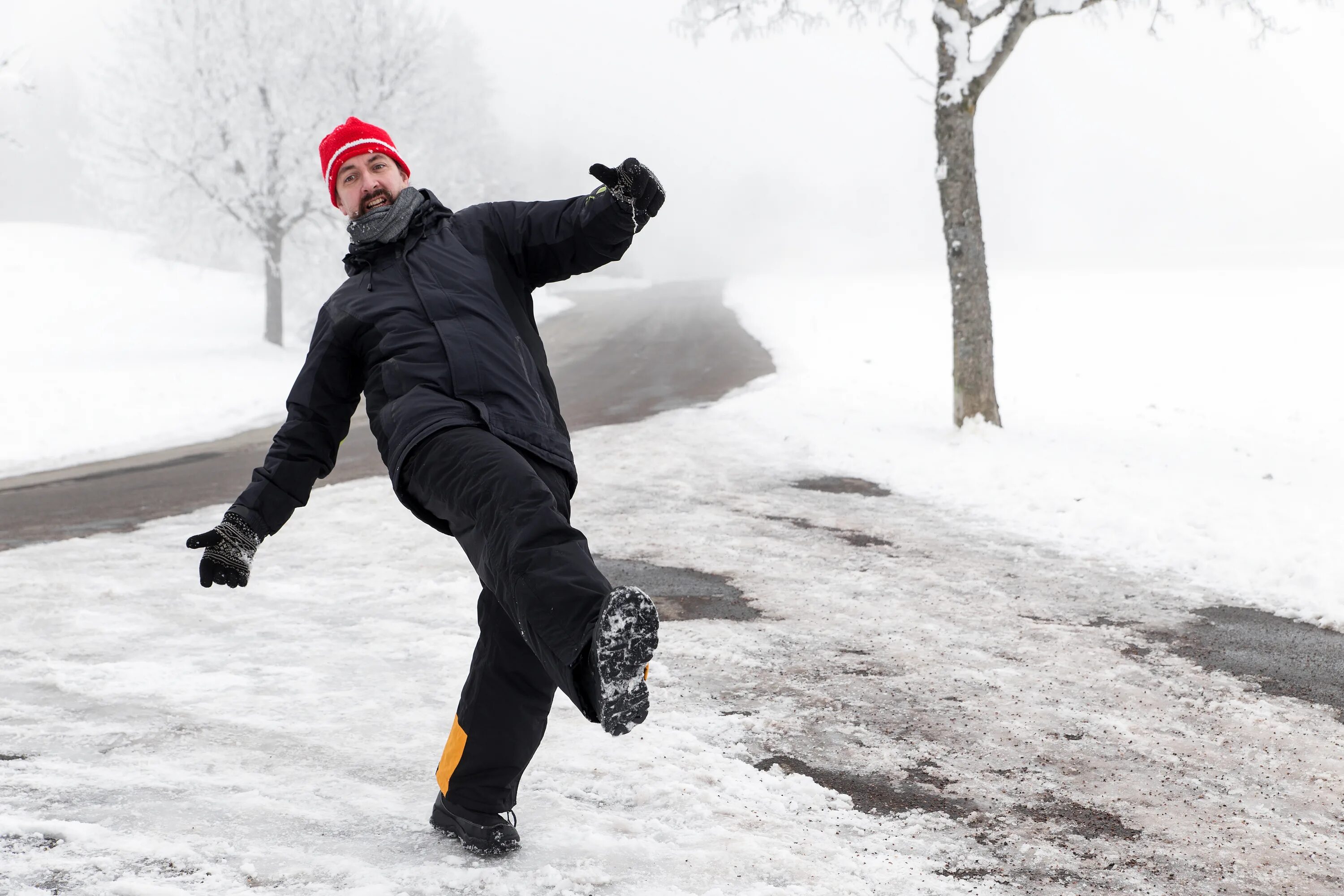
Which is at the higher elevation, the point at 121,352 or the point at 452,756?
the point at 121,352

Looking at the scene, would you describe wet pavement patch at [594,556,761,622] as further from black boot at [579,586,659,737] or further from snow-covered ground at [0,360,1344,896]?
black boot at [579,586,659,737]

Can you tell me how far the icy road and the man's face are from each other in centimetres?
177

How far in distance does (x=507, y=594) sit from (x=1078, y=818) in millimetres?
1828

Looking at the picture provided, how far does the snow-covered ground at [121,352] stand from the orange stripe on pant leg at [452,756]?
29.5 ft

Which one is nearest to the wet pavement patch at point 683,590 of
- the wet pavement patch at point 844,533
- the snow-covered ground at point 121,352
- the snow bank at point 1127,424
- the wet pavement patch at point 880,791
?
the wet pavement patch at point 844,533

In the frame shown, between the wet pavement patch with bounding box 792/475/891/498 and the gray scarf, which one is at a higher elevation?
the gray scarf

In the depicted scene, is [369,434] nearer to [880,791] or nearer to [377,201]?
[377,201]

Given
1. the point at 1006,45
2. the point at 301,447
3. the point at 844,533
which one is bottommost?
the point at 844,533

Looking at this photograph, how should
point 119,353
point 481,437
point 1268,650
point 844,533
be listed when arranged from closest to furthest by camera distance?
point 481,437
point 1268,650
point 844,533
point 119,353

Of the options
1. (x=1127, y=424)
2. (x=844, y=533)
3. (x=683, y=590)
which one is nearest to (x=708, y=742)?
(x=683, y=590)

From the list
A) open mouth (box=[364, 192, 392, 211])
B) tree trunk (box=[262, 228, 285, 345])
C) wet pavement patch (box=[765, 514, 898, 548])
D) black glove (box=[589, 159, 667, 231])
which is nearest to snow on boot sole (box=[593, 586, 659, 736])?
black glove (box=[589, 159, 667, 231])

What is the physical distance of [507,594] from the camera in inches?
93.2

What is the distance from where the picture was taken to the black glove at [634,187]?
115 inches

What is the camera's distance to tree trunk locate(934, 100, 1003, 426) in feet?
32.0
